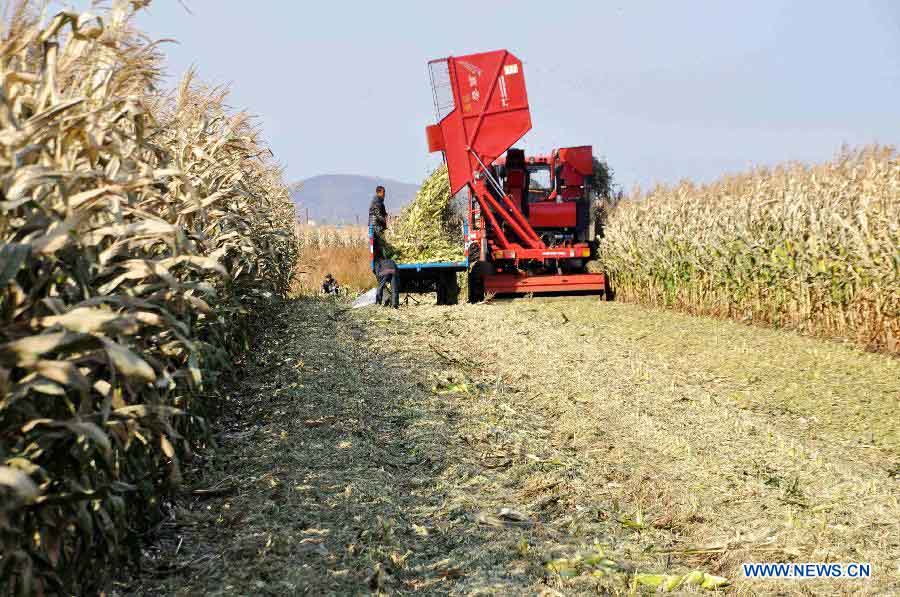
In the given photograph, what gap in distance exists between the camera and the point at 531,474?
491 cm

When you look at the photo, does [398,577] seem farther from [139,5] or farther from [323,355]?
[323,355]

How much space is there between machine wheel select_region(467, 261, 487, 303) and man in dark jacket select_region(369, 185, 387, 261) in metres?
1.42

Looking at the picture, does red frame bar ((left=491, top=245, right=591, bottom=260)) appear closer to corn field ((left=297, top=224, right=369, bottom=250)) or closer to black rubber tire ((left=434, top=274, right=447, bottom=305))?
black rubber tire ((left=434, top=274, right=447, bottom=305))

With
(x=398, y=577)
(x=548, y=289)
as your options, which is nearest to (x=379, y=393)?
(x=398, y=577)

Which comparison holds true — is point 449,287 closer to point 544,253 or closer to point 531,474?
point 544,253

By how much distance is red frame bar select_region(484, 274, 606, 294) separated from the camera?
44.0 feet

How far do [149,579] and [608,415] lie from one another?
151 inches

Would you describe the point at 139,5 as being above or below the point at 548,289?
above

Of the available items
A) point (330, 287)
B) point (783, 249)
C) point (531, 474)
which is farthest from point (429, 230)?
point (531, 474)

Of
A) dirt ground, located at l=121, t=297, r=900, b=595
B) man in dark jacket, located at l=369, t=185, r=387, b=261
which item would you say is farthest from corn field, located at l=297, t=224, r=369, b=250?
dirt ground, located at l=121, t=297, r=900, b=595

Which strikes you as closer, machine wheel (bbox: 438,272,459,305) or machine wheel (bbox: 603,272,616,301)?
machine wheel (bbox: 438,272,459,305)

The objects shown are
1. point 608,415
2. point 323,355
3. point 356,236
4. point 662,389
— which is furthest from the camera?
point 356,236

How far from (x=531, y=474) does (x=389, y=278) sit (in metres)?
8.19

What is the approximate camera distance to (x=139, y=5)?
304 cm
